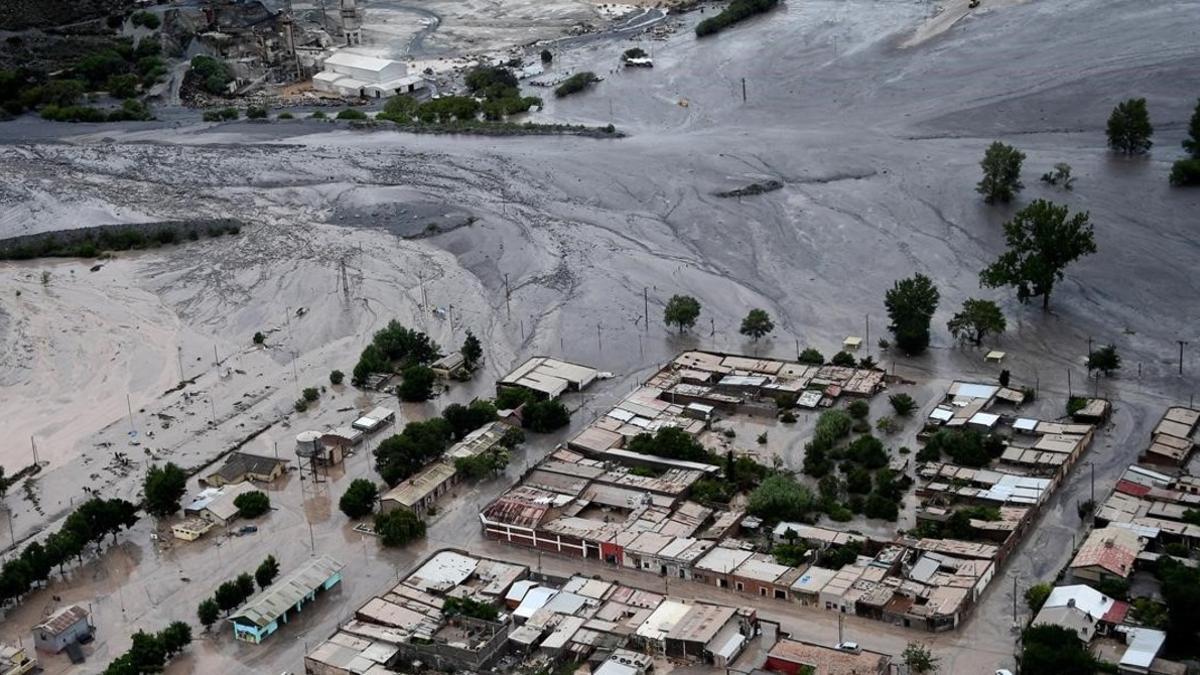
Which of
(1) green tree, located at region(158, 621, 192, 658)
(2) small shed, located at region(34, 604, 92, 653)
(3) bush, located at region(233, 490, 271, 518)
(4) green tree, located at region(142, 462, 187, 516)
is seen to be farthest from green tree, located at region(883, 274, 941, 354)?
(2) small shed, located at region(34, 604, 92, 653)

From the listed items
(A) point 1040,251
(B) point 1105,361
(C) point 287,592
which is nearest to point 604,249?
(A) point 1040,251

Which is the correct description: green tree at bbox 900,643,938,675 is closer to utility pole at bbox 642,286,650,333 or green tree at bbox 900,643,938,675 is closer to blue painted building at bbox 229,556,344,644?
blue painted building at bbox 229,556,344,644

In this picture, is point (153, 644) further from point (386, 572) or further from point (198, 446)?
point (198, 446)

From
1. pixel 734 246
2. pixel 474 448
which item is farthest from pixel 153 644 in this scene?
pixel 734 246

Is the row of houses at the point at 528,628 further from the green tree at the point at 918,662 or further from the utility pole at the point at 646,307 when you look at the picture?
the utility pole at the point at 646,307

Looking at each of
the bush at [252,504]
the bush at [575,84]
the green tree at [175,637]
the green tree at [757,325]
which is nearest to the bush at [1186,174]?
the green tree at [757,325]

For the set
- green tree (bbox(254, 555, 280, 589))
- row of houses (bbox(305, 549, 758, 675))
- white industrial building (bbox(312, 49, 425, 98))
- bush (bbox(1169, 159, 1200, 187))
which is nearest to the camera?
row of houses (bbox(305, 549, 758, 675))
